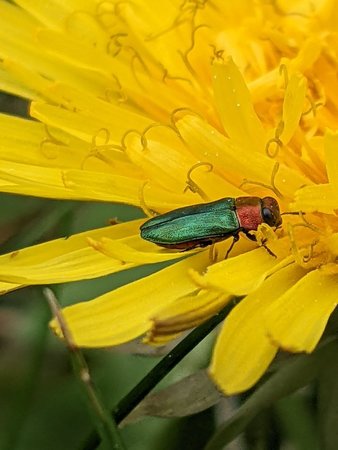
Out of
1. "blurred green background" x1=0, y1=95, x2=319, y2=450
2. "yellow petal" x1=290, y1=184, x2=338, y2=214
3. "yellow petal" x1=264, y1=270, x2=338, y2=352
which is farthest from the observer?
"blurred green background" x1=0, y1=95, x2=319, y2=450

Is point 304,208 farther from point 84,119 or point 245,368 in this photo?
point 84,119

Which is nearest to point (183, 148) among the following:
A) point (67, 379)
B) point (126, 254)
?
point (126, 254)

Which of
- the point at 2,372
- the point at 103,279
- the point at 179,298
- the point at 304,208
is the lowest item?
the point at 2,372

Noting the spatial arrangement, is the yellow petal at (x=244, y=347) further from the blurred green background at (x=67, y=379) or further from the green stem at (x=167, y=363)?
the blurred green background at (x=67, y=379)

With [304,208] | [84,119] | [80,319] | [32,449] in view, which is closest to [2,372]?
[32,449]

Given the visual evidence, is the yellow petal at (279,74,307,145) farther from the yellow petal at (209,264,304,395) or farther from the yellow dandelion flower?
the yellow petal at (209,264,304,395)

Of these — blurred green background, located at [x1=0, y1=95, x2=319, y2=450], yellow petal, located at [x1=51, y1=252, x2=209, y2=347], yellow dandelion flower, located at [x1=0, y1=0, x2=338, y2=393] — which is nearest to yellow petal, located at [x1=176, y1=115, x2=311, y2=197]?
yellow dandelion flower, located at [x1=0, y1=0, x2=338, y2=393]

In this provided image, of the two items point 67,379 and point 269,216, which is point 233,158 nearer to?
point 269,216
